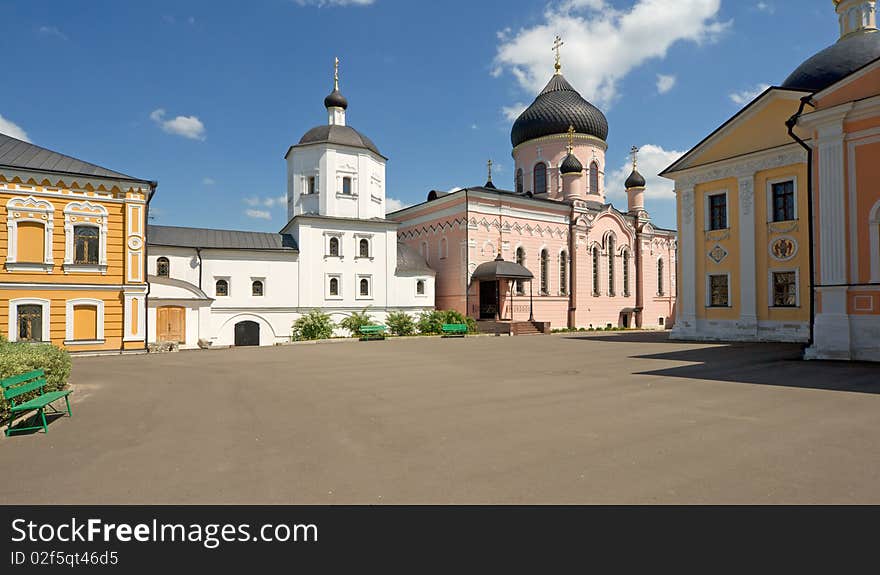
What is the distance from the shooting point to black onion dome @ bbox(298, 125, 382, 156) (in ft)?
93.9

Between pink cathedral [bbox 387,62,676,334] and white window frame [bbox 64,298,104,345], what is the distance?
18346mm

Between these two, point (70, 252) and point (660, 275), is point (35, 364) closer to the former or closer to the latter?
point (70, 252)

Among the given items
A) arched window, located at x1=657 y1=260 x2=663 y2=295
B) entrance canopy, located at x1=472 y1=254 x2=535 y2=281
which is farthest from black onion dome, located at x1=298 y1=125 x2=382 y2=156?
arched window, located at x1=657 y1=260 x2=663 y2=295

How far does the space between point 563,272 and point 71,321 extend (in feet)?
90.6

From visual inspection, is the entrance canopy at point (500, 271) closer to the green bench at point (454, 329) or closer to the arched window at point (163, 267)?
the green bench at point (454, 329)

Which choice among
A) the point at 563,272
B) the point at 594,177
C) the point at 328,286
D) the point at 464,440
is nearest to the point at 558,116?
the point at 594,177

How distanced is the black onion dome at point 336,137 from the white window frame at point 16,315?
15.5 meters

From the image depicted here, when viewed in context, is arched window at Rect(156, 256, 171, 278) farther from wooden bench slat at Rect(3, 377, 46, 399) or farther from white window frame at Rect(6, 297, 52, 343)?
wooden bench slat at Rect(3, 377, 46, 399)

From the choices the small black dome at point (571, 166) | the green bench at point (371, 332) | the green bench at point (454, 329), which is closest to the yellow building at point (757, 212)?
the green bench at point (454, 329)

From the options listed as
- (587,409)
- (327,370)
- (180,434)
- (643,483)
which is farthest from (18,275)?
(643,483)

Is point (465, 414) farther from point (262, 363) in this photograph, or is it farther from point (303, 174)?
point (303, 174)

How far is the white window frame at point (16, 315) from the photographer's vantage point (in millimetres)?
17641

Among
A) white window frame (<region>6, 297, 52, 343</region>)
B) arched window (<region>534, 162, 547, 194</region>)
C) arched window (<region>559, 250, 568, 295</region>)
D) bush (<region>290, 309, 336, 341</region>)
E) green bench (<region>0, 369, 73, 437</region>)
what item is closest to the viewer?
green bench (<region>0, 369, 73, 437</region>)

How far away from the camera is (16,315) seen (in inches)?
700
